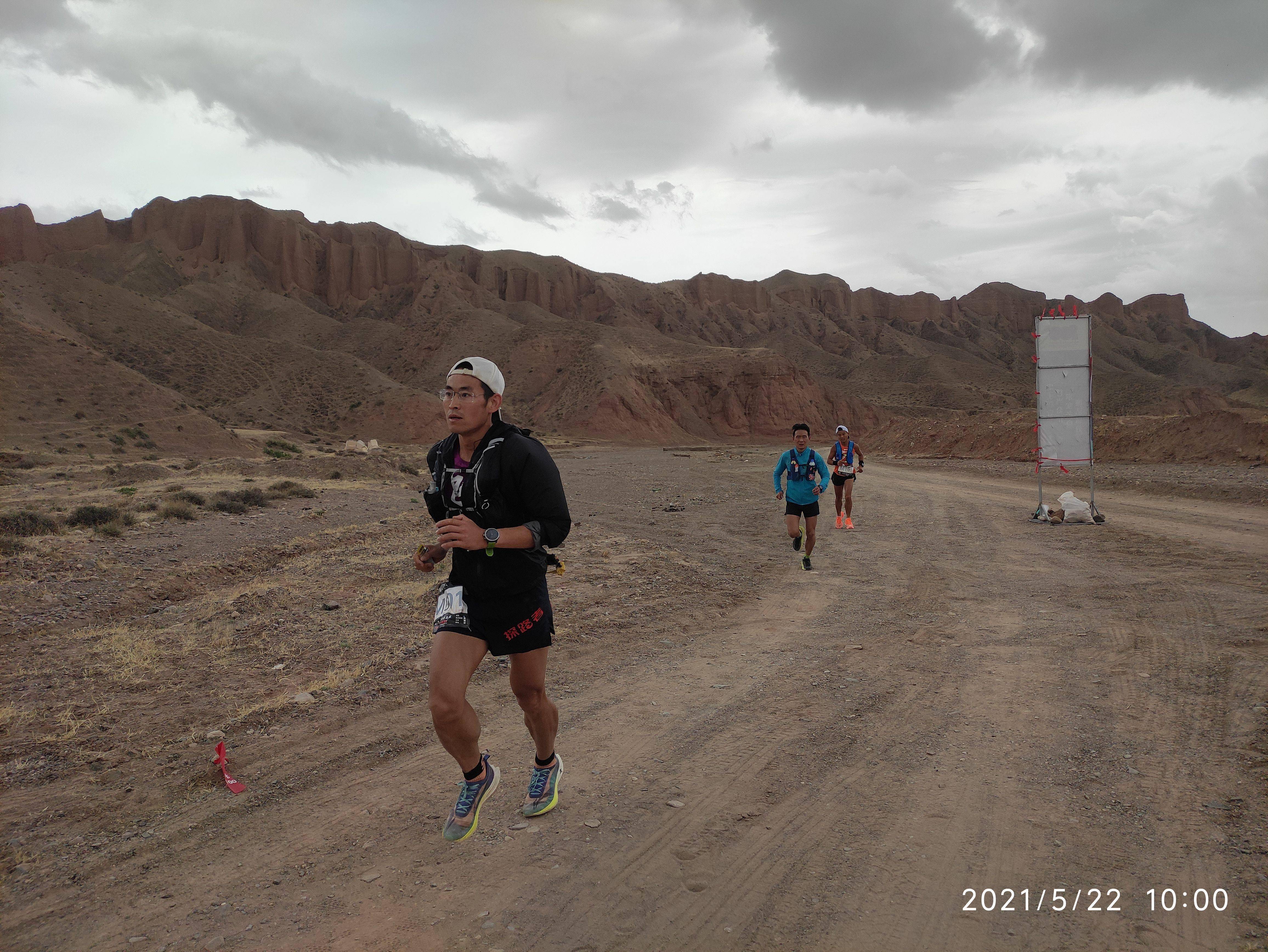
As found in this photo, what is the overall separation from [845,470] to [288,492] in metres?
14.3

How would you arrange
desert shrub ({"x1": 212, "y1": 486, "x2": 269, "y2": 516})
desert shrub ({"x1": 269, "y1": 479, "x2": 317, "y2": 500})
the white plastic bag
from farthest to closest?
desert shrub ({"x1": 269, "y1": 479, "x2": 317, "y2": 500}), desert shrub ({"x1": 212, "y1": 486, "x2": 269, "y2": 516}), the white plastic bag

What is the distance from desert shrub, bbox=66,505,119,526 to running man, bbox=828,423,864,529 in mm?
13399

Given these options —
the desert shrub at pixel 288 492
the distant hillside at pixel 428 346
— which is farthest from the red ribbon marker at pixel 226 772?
the distant hillside at pixel 428 346

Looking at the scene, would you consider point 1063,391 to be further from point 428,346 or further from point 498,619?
point 428,346

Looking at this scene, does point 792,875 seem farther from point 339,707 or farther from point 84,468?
point 84,468

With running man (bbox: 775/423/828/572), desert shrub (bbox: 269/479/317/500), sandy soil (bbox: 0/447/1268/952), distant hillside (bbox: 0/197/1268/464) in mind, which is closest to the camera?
sandy soil (bbox: 0/447/1268/952)

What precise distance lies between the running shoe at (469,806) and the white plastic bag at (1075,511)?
13.5 meters

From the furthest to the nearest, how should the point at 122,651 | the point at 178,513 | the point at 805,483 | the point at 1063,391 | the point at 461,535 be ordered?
the point at 1063,391
the point at 178,513
the point at 805,483
the point at 122,651
the point at 461,535

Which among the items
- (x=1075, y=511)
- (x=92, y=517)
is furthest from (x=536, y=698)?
(x=92, y=517)

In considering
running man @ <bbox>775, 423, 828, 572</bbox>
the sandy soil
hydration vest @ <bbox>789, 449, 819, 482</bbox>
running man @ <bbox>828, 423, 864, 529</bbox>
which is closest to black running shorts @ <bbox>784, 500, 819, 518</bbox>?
running man @ <bbox>775, 423, 828, 572</bbox>

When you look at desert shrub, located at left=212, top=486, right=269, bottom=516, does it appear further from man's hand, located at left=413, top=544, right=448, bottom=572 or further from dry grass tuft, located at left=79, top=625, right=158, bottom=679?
man's hand, located at left=413, top=544, right=448, bottom=572

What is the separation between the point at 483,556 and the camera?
3268 millimetres

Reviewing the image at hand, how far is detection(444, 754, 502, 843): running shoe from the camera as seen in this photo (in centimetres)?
338

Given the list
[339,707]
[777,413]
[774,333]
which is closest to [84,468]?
[339,707]
